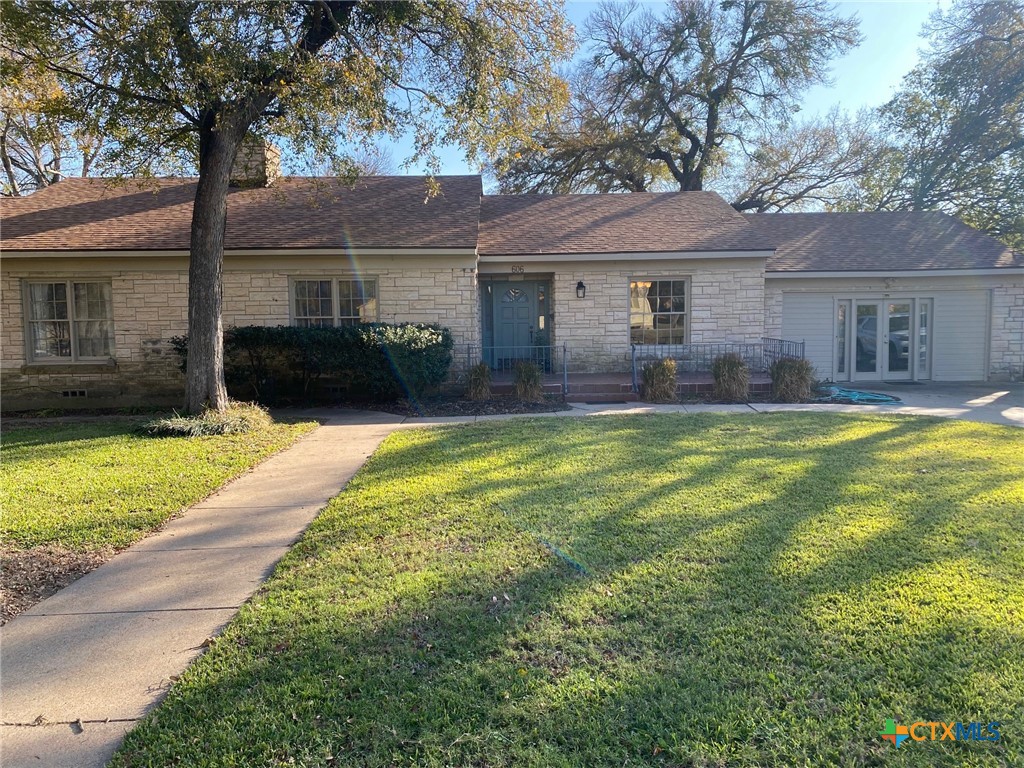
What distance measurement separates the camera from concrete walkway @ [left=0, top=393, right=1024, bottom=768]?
2578 mm

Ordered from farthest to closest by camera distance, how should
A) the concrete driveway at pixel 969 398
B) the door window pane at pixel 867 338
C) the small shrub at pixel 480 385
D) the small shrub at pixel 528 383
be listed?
the door window pane at pixel 867 338 → the small shrub at pixel 480 385 → the small shrub at pixel 528 383 → the concrete driveway at pixel 969 398

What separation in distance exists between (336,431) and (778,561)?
6932 millimetres

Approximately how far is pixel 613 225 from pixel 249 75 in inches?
351

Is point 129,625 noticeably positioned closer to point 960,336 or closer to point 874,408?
point 874,408

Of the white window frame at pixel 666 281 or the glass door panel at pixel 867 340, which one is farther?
the glass door panel at pixel 867 340

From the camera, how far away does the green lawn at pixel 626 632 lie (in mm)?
2402

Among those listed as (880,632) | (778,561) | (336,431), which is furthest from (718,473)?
(336,431)

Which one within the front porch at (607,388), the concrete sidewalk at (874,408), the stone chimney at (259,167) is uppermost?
the stone chimney at (259,167)

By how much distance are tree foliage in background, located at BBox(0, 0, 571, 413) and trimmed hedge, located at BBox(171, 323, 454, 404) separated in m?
1.94

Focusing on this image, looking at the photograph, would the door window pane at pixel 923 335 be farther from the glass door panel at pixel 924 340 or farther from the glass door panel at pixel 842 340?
the glass door panel at pixel 842 340

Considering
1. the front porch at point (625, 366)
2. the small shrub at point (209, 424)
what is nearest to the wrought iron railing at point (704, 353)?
the front porch at point (625, 366)

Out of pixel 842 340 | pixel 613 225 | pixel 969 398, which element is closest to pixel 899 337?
pixel 842 340

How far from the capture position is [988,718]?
8.18 feet

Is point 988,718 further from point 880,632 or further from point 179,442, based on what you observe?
point 179,442
